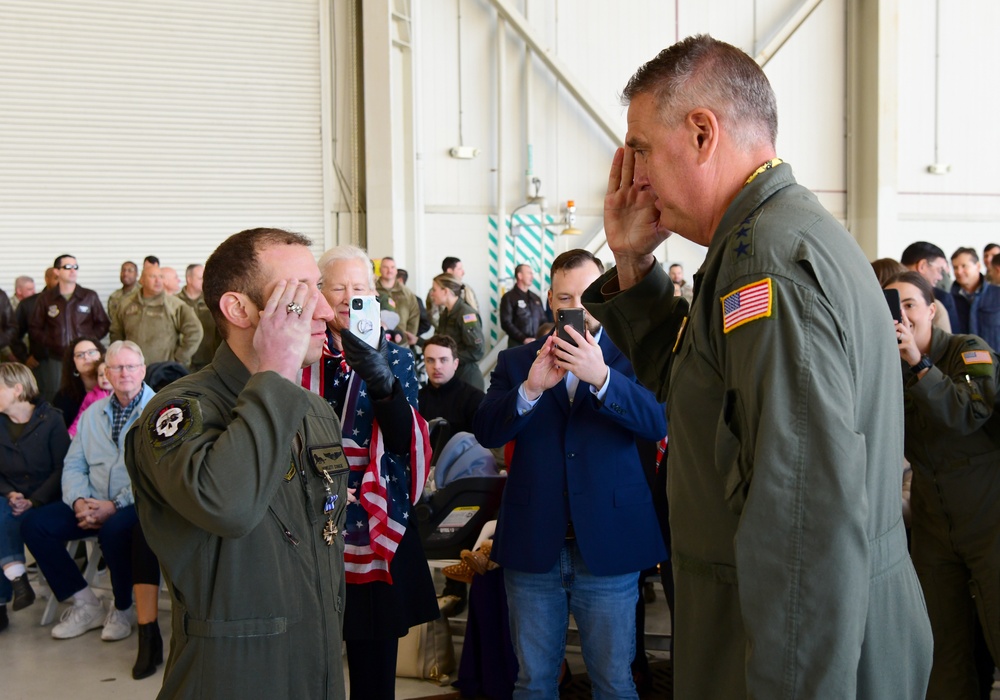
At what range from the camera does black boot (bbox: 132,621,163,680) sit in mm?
4266

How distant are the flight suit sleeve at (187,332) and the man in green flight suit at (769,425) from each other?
→ 7.11m

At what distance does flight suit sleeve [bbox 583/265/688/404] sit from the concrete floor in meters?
2.39

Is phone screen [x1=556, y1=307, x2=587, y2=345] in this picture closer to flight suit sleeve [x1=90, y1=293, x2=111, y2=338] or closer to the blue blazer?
the blue blazer

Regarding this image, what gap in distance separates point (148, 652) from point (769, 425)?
3965mm

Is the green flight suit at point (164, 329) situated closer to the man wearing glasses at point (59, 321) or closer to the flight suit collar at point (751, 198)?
the man wearing glasses at point (59, 321)

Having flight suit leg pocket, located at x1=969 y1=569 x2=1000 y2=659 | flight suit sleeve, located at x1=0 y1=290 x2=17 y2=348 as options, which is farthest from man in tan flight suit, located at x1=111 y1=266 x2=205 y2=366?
flight suit leg pocket, located at x1=969 y1=569 x2=1000 y2=659

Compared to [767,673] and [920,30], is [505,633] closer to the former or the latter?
[767,673]

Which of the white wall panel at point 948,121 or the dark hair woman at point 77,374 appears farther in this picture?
the white wall panel at point 948,121

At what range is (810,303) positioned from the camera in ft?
4.22

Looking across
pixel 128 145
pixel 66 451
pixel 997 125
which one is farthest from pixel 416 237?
pixel 997 125

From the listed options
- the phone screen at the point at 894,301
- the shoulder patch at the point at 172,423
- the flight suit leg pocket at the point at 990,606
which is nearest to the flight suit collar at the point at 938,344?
the phone screen at the point at 894,301

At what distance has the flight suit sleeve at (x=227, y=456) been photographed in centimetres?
168

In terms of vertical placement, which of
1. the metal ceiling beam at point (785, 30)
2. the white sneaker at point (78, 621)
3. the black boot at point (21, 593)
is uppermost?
the metal ceiling beam at point (785, 30)

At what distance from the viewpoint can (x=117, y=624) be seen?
481 centimetres
